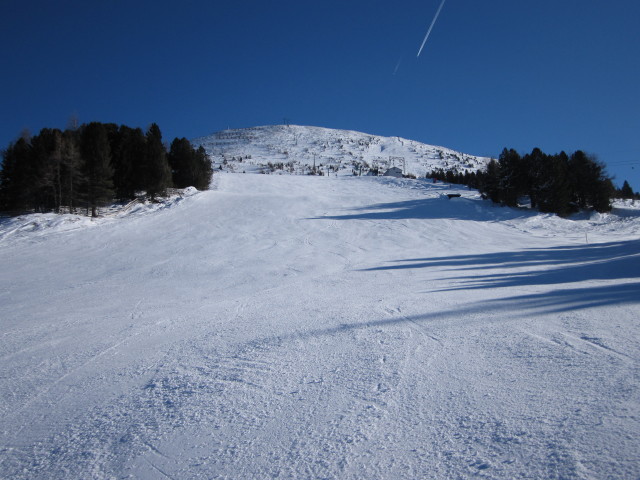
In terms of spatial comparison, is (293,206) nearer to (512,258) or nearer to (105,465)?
(512,258)

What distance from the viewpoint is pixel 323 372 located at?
11.5ft

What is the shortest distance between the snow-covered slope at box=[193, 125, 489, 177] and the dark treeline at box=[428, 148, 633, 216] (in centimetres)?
5181

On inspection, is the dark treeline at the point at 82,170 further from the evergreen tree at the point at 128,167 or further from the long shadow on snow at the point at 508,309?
the long shadow on snow at the point at 508,309

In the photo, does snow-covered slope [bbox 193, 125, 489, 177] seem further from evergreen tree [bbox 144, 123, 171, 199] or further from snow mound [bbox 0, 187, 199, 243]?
snow mound [bbox 0, 187, 199, 243]

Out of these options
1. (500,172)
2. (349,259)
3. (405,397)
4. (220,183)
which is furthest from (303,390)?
(220,183)

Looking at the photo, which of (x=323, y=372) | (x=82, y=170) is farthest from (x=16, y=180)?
(x=323, y=372)

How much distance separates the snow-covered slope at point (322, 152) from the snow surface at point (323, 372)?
2746 inches

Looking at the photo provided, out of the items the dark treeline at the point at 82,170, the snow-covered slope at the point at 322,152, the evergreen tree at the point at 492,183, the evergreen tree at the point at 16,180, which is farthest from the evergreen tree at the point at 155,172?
the snow-covered slope at the point at 322,152

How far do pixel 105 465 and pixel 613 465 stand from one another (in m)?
3.37

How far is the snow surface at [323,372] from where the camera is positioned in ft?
7.50

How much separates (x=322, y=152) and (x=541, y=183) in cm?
8968

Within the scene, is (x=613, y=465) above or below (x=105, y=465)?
above

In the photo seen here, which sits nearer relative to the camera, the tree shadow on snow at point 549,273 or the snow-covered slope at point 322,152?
the tree shadow on snow at point 549,273

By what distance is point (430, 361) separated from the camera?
11.9 ft
